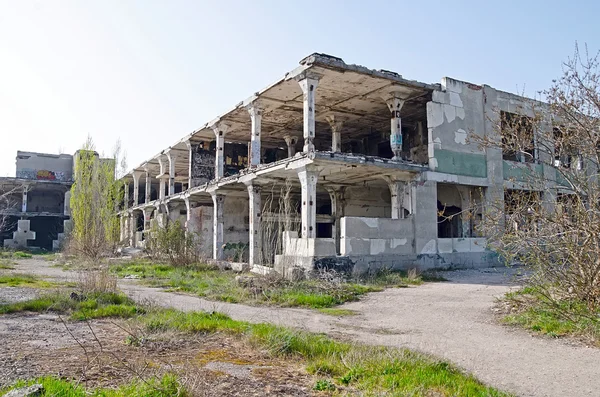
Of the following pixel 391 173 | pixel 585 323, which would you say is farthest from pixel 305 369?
pixel 391 173

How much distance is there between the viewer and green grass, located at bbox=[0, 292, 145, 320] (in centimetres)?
777

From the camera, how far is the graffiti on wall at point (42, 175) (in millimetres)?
38812

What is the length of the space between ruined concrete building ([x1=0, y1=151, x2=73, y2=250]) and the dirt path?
95.9 feet

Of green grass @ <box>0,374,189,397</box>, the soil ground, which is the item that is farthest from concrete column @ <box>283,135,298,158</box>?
green grass @ <box>0,374,189,397</box>

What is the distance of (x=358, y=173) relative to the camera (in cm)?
1700

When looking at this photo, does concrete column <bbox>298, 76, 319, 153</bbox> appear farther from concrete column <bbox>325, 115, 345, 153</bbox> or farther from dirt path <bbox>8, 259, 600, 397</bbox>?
concrete column <bbox>325, 115, 345, 153</bbox>

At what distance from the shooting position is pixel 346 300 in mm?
10695

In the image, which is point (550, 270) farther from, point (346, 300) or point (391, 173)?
point (391, 173)

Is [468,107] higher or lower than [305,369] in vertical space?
higher

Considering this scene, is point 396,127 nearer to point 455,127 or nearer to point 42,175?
point 455,127

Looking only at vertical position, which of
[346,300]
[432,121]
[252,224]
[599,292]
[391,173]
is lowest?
[346,300]

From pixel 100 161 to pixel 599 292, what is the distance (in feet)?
82.8

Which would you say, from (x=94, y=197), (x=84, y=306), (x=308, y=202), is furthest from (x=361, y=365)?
(x=94, y=197)

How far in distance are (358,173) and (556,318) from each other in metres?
10.5
